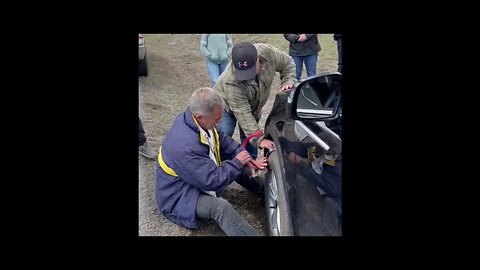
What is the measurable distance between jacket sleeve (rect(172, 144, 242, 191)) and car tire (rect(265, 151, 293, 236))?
0.96 ft

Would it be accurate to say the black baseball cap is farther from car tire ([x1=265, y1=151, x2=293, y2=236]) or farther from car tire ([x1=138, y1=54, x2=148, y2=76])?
car tire ([x1=138, y1=54, x2=148, y2=76])

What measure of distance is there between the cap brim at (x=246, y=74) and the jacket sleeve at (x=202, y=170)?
0.80m

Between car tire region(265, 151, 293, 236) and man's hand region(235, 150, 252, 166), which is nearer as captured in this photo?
car tire region(265, 151, 293, 236)

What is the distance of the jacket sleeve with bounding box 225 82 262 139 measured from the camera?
368 cm

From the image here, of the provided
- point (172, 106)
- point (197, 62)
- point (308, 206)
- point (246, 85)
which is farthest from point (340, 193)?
point (197, 62)

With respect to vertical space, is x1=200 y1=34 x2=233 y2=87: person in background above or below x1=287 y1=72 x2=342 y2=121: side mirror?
above

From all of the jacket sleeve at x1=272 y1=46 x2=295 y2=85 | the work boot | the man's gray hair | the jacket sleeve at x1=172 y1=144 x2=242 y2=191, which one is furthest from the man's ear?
the work boot

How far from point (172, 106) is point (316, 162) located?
14.5 ft

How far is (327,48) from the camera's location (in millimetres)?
8516

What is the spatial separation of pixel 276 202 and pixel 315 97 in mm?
807

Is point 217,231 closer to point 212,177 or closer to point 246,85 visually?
point 212,177

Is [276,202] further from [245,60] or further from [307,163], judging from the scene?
[245,60]

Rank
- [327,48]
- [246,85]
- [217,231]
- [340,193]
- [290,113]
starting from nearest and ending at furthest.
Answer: [340,193], [290,113], [217,231], [246,85], [327,48]
